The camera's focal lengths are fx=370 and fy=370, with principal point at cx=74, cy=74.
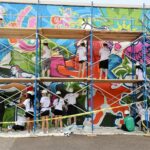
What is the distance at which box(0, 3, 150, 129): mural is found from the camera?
13203mm

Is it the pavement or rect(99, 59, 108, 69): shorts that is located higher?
rect(99, 59, 108, 69): shorts

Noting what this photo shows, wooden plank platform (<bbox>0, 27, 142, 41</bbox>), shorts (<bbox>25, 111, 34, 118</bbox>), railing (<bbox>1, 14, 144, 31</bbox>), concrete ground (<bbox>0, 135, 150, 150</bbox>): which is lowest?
concrete ground (<bbox>0, 135, 150, 150</bbox>)

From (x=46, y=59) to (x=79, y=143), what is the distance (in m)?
3.98

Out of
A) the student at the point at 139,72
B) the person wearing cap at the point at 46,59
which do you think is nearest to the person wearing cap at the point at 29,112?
the person wearing cap at the point at 46,59

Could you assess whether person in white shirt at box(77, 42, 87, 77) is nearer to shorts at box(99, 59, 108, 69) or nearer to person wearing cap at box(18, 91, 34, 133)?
shorts at box(99, 59, 108, 69)

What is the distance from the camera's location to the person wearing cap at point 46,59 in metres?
12.9

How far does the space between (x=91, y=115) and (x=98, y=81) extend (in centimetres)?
128

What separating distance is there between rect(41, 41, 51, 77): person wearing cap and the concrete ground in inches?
119

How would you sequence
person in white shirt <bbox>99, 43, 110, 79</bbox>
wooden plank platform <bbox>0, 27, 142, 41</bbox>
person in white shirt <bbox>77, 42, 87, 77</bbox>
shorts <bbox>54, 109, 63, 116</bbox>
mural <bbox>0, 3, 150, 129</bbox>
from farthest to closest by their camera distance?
mural <bbox>0, 3, 150, 129</bbox>
person in white shirt <bbox>99, 43, 110, 79</bbox>
person in white shirt <bbox>77, 42, 87, 77</bbox>
wooden plank platform <bbox>0, 27, 142, 41</bbox>
shorts <bbox>54, 109, 63, 116</bbox>

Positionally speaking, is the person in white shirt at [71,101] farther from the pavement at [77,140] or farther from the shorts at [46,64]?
the shorts at [46,64]

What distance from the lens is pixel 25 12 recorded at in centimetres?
1366

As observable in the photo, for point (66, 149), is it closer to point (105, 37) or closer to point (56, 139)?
point (56, 139)

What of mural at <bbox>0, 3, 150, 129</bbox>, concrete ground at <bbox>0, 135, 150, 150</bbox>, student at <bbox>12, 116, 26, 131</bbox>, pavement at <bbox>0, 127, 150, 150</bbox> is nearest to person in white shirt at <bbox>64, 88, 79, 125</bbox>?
mural at <bbox>0, 3, 150, 129</bbox>

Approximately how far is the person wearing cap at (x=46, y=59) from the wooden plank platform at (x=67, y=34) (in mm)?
458
